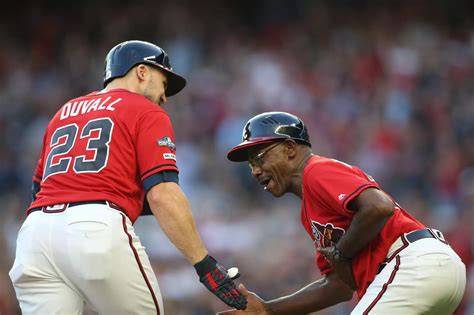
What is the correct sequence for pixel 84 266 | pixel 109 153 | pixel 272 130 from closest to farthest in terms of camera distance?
pixel 84 266 < pixel 109 153 < pixel 272 130

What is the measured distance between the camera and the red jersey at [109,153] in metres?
4.43

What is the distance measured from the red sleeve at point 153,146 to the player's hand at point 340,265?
1.05 m

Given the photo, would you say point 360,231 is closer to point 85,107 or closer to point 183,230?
point 183,230

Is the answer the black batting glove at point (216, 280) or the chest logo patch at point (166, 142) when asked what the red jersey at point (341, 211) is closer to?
the black batting glove at point (216, 280)

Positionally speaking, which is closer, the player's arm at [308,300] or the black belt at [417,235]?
the black belt at [417,235]

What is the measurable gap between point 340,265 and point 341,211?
0.37 m

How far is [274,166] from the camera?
16.7 feet

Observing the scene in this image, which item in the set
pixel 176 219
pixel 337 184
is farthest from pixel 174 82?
pixel 337 184

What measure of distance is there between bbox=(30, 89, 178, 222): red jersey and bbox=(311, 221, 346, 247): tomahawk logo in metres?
0.99

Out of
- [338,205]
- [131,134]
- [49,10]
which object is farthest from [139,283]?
[49,10]

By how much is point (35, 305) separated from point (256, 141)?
1.71 m

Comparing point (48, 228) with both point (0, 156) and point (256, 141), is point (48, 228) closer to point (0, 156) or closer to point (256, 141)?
point (256, 141)

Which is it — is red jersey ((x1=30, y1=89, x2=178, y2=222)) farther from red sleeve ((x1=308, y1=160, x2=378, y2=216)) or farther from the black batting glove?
red sleeve ((x1=308, y1=160, x2=378, y2=216))

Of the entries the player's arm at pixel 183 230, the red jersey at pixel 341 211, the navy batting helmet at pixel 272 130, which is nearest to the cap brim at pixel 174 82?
the navy batting helmet at pixel 272 130
